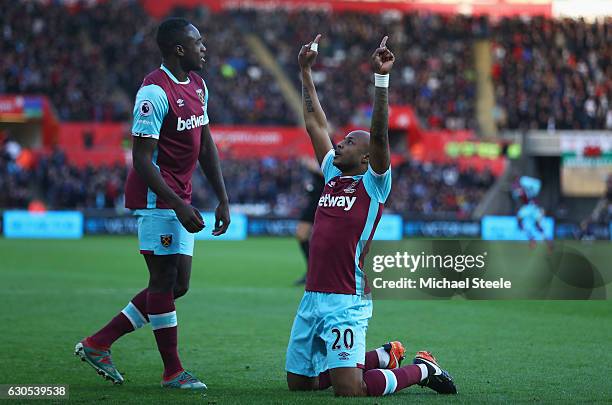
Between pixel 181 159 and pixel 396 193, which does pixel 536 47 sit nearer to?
pixel 396 193

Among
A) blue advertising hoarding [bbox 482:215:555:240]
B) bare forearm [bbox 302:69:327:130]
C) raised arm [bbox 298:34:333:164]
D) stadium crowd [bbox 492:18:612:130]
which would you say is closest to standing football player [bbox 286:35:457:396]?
raised arm [bbox 298:34:333:164]

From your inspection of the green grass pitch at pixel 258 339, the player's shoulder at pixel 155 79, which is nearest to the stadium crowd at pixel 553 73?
the green grass pitch at pixel 258 339

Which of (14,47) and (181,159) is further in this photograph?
(14,47)

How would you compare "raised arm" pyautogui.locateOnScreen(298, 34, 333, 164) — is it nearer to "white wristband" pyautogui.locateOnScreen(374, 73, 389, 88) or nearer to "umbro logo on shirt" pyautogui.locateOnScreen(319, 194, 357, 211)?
"umbro logo on shirt" pyautogui.locateOnScreen(319, 194, 357, 211)

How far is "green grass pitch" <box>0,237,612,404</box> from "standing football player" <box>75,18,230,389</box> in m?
0.28

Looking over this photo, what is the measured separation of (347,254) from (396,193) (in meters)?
31.8

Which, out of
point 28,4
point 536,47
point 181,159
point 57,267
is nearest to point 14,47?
point 28,4

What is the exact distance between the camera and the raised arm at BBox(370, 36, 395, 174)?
246 inches

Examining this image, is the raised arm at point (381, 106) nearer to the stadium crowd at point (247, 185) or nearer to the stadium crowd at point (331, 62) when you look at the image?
the stadium crowd at point (247, 185)

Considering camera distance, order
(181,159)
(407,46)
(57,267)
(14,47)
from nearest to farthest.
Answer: (181,159)
(57,267)
(14,47)
(407,46)

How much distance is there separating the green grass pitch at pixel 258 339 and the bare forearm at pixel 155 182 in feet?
4.18

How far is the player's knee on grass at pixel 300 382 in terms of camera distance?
22.0 feet

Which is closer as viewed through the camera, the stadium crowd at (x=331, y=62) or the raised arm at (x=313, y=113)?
the raised arm at (x=313, y=113)

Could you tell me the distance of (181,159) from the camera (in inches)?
275
